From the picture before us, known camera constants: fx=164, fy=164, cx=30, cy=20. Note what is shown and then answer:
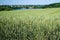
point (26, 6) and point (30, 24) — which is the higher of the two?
point (26, 6)

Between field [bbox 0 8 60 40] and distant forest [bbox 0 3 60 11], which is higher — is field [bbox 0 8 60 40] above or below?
below

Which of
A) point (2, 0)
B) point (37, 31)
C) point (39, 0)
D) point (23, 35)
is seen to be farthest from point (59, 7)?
point (2, 0)

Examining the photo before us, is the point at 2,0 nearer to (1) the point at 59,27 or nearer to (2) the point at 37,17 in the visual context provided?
(2) the point at 37,17

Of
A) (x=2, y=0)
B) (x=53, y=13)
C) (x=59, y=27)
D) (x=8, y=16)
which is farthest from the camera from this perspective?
(x=2, y=0)

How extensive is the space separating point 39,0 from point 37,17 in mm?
259

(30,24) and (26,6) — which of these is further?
(26,6)

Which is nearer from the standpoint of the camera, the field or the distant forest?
the field

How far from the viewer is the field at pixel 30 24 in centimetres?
188

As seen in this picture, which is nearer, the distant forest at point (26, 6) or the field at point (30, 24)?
the field at point (30, 24)

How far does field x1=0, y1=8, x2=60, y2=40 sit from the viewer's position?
1.88m

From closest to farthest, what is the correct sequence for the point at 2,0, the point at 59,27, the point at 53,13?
the point at 59,27, the point at 53,13, the point at 2,0

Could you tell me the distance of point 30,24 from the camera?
6.50ft

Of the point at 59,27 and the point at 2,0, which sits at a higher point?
the point at 2,0

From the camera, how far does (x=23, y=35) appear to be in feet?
6.50
